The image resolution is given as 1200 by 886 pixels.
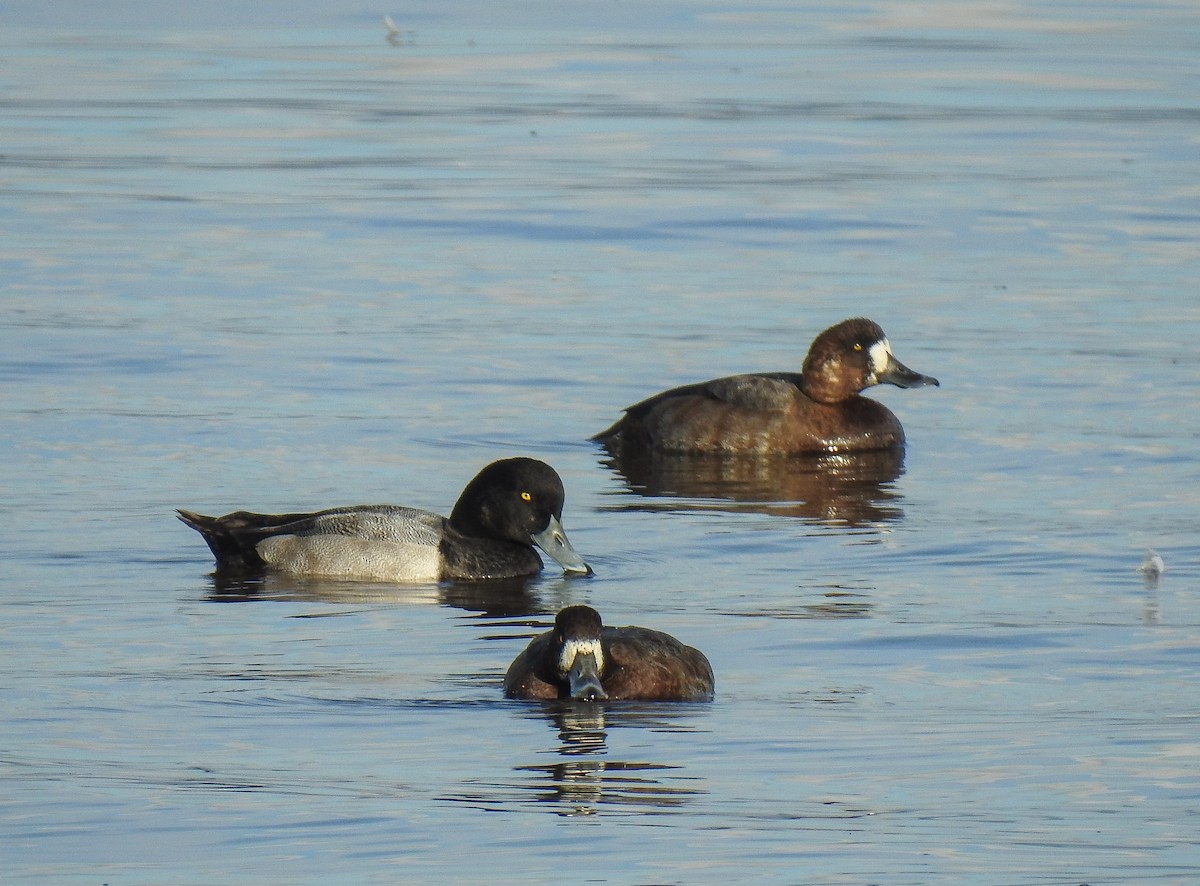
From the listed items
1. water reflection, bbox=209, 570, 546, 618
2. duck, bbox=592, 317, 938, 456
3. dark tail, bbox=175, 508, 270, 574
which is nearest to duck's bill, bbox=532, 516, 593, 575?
water reflection, bbox=209, 570, 546, 618

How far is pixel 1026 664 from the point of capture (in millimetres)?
9594

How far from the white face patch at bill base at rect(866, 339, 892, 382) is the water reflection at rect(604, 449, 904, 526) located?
0.76 meters

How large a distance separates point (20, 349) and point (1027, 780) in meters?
11.0

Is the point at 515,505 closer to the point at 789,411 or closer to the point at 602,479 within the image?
the point at 602,479

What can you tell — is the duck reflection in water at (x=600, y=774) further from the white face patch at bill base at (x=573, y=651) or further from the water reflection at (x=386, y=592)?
the water reflection at (x=386, y=592)

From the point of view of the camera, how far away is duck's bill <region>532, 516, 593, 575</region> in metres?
11.9

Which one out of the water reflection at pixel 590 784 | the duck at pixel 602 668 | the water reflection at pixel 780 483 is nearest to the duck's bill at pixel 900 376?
the water reflection at pixel 780 483

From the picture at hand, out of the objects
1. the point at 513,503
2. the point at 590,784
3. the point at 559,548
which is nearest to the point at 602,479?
the point at 513,503

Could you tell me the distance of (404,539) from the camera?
39.5ft

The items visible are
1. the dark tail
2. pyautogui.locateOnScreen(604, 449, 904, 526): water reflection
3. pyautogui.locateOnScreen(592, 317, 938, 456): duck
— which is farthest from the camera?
pyautogui.locateOnScreen(592, 317, 938, 456): duck

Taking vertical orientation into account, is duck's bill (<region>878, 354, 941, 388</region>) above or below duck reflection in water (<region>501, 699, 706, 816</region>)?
above

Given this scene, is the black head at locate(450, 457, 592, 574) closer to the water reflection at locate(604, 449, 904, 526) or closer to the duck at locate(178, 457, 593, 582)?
the duck at locate(178, 457, 593, 582)

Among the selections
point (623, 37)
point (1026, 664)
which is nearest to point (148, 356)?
point (1026, 664)

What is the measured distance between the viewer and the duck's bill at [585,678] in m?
9.05
